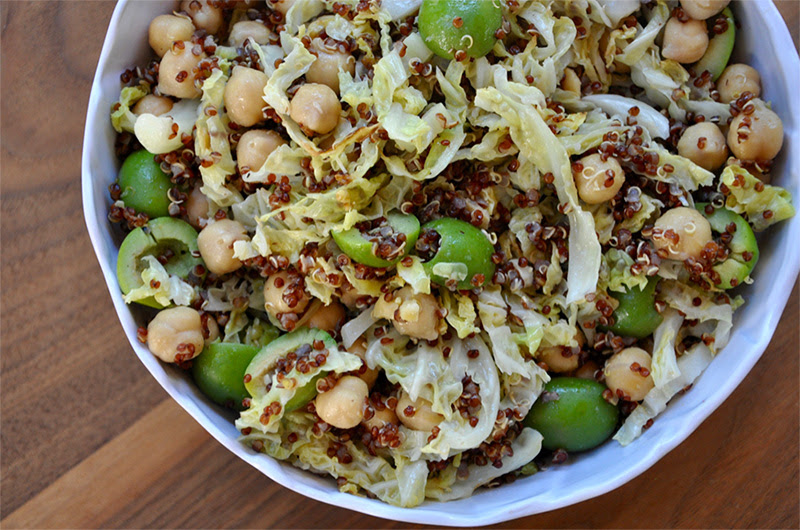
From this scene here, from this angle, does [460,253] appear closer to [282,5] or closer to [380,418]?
[380,418]

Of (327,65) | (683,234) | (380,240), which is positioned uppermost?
(327,65)

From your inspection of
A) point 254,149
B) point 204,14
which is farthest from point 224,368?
point 204,14

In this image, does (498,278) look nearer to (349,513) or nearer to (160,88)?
(349,513)

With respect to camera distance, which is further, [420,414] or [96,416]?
[96,416]

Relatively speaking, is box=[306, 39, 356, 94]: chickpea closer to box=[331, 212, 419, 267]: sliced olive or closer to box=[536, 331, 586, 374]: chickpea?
box=[331, 212, 419, 267]: sliced olive

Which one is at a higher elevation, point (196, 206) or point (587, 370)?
point (196, 206)

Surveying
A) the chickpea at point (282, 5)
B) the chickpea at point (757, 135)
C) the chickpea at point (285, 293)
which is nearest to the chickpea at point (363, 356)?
the chickpea at point (285, 293)

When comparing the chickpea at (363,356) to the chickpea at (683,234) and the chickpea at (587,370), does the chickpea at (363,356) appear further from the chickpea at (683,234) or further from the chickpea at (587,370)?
the chickpea at (683,234)
